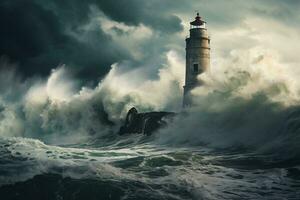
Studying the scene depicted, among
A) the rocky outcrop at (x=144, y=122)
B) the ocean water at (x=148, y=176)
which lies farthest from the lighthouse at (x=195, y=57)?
the ocean water at (x=148, y=176)

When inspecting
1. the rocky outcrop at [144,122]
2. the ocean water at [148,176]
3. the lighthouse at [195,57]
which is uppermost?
the lighthouse at [195,57]

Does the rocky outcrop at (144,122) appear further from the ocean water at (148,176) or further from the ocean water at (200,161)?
the ocean water at (148,176)

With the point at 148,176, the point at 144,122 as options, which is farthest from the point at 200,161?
the point at 144,122

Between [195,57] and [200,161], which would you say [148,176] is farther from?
[195,57]

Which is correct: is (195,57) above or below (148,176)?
above

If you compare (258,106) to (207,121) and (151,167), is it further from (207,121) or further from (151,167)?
(151,167)

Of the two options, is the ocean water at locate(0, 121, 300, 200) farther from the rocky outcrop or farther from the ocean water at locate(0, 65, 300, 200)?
the rocky outcrop

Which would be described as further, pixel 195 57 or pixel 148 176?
pixel 195 57
